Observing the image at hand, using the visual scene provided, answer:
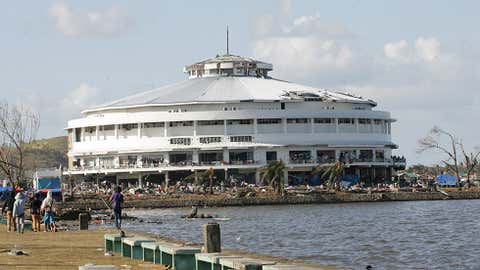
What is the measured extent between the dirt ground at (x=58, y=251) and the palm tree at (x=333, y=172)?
88.4m

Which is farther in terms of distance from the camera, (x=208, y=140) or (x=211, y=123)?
(x=211, y=123)

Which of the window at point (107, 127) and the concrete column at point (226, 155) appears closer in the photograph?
the concrete column at point (226, 155)

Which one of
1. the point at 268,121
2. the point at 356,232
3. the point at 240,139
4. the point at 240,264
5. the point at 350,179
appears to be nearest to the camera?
the point at 240,264

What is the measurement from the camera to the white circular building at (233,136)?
150 m

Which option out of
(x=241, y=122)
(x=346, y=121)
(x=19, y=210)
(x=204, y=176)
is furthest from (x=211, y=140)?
(x=19, y=210)

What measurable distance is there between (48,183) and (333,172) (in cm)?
3824

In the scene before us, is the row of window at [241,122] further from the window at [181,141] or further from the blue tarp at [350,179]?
the blue tarp at [350,179]

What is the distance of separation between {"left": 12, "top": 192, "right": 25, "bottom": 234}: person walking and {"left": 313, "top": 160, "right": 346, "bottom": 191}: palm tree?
86134mm

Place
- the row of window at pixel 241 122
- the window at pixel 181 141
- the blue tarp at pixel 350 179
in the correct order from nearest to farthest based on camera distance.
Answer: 1. the blue tarp at pixel 350 179
2. the window at pixel 181 141
3. the row of window at pixel 241 122

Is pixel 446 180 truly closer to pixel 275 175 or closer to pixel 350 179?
pixel 350 179

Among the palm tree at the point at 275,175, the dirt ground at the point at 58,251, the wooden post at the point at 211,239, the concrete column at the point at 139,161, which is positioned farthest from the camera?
the concrete column at the point at 139,161

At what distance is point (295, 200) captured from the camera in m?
126

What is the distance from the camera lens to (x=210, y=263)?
103 feet

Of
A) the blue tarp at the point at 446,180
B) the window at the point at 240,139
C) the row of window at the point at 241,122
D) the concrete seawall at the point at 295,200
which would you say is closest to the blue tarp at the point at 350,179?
the row of window at the point at 241,122
